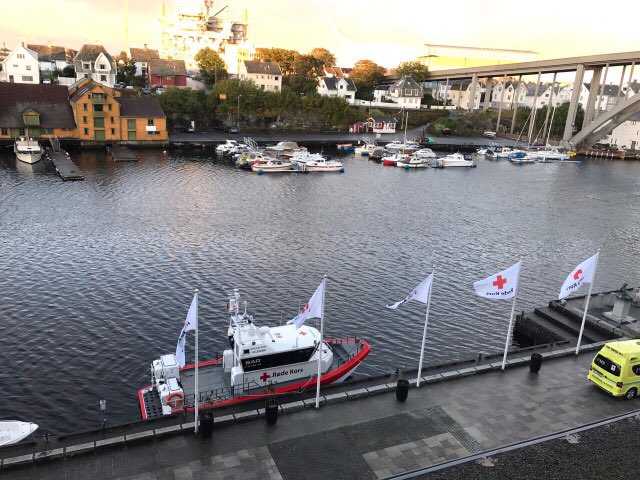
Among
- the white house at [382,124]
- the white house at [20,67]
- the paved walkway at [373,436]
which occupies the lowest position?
the paved walkway at [373,436]

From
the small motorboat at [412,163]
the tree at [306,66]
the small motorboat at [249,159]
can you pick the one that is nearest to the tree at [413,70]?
the tree at [306,66]

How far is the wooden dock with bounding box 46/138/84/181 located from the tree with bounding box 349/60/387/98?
4468 inches

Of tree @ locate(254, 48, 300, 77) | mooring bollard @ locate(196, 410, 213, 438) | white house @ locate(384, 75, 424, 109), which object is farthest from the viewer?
white house @ locate(384, 75, 424, 109)

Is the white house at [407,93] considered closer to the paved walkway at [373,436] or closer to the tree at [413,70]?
the tree at [413,70]

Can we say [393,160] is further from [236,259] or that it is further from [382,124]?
[236,259]

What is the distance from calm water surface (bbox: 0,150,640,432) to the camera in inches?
1133

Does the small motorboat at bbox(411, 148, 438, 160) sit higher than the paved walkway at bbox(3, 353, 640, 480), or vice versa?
the small motorboat at bbox(411, 148, 438, 160)

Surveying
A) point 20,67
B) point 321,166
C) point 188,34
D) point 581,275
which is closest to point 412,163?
point 321,166

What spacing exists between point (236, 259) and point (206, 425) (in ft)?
83.7

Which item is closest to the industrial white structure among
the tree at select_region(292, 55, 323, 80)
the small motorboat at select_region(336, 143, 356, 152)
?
the tree at select_region(292, 55, 323, 80)

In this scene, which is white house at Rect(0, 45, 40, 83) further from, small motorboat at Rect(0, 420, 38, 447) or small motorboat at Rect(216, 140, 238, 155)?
small motorboat at Rect(0, 420, 38, 447)

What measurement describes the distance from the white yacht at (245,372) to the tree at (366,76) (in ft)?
535

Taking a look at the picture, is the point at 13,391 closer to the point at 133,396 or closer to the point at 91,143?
the point at 133,396

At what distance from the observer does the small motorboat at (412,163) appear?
9904 cm
